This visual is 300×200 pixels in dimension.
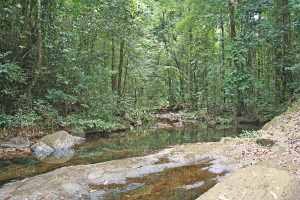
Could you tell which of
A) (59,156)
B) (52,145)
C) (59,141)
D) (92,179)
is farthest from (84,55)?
(92,179)

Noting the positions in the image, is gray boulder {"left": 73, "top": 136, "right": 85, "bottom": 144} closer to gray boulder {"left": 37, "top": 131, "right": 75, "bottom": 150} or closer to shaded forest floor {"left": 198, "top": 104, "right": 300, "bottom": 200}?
gray boulder {"left": 37, "top": 131, "right": 75, "bottom": 150}

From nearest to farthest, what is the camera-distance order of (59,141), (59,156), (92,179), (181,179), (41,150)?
(92,179) < (181,179) < (59,156) < (41,150) < (59,141)

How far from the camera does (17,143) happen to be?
810 centimetres

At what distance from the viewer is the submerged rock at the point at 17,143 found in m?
7.84

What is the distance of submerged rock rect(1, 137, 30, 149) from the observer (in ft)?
25.7

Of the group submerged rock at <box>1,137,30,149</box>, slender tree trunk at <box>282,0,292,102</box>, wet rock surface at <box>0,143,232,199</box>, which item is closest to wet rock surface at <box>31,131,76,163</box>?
submerged rock at <box>1,137,30,149</box>

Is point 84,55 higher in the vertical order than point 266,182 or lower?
higher

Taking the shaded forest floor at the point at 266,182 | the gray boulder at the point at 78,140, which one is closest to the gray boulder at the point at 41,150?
the gray boulder at the point at 78,140

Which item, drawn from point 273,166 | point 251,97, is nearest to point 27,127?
point 273,166

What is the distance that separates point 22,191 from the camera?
3.87m

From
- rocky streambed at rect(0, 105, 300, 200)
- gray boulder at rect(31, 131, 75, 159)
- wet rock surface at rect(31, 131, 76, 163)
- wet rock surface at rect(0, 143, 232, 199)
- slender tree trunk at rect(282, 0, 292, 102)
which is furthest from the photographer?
slender tree trunk at rect(282, 0, 292, 102)

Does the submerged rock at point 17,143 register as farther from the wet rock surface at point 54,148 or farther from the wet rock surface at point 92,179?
the wet rock surface at point 92,179

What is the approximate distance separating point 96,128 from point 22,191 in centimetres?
791

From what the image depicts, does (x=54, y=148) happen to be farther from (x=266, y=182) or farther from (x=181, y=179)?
(x=266, y=182)
